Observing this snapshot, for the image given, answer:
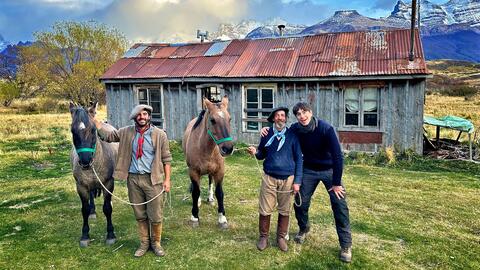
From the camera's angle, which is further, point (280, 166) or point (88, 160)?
point (280, 166)

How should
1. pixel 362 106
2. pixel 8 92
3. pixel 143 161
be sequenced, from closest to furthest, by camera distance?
pixel 143 161 → pixel 362 106 → pixel 8 92

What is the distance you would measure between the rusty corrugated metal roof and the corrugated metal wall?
20.5 inches

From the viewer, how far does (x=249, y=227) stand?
236 inches

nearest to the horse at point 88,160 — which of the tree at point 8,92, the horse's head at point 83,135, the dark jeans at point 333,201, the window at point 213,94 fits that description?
the horse's head at point 83,135

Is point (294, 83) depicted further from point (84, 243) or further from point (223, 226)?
point (84, 243)

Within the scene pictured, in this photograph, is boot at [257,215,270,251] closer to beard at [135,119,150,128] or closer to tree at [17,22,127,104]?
beard at [135,119,150,128]

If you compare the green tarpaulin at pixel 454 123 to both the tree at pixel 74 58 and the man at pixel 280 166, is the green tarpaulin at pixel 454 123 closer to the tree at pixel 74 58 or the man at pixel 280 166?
the man at pixel 280 166

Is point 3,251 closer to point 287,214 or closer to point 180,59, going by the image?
point 287,214

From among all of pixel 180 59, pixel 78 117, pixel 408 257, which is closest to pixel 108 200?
pixel 78 117

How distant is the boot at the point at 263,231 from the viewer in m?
5.07

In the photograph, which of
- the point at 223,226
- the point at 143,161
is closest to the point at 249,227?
the point at 223,226

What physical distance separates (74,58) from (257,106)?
22.5m

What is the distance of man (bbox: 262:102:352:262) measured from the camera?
14.8 feet

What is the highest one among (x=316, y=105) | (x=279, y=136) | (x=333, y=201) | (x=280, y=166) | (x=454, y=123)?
(x=316, y=105)
